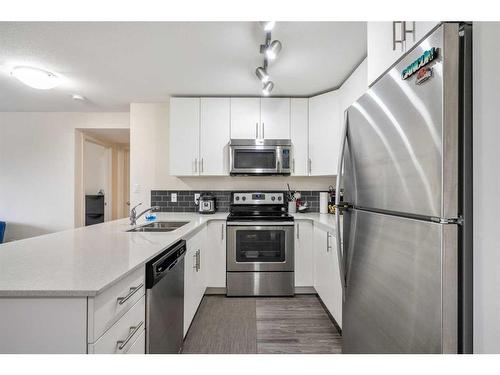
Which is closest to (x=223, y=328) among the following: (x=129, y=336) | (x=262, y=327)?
(x=262, y=327)

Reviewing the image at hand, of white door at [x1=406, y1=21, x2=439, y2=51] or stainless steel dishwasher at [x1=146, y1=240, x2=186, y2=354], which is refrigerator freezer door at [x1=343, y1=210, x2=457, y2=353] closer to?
white door at [x1=406, y1=21, x2=439, y2=51]

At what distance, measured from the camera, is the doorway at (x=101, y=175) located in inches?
161

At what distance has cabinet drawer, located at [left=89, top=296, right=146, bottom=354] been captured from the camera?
0.87m

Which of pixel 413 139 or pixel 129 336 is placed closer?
pixel 413 139

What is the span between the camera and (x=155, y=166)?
11.6ft

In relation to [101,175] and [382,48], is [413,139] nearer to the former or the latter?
[382,48]

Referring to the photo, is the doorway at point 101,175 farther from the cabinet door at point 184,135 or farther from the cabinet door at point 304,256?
the cabinet door at point 304,256

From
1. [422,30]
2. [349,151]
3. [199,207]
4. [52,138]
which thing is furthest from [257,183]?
[52,138]

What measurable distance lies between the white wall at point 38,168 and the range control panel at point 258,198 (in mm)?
2108

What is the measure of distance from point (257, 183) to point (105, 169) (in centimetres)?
348

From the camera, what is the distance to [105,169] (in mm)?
5258

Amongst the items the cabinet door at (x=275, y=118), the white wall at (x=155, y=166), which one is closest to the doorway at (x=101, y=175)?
the white wall at (x=155, y=166)

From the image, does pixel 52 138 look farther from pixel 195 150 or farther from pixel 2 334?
pixel 2 334

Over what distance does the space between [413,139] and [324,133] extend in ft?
7.30
